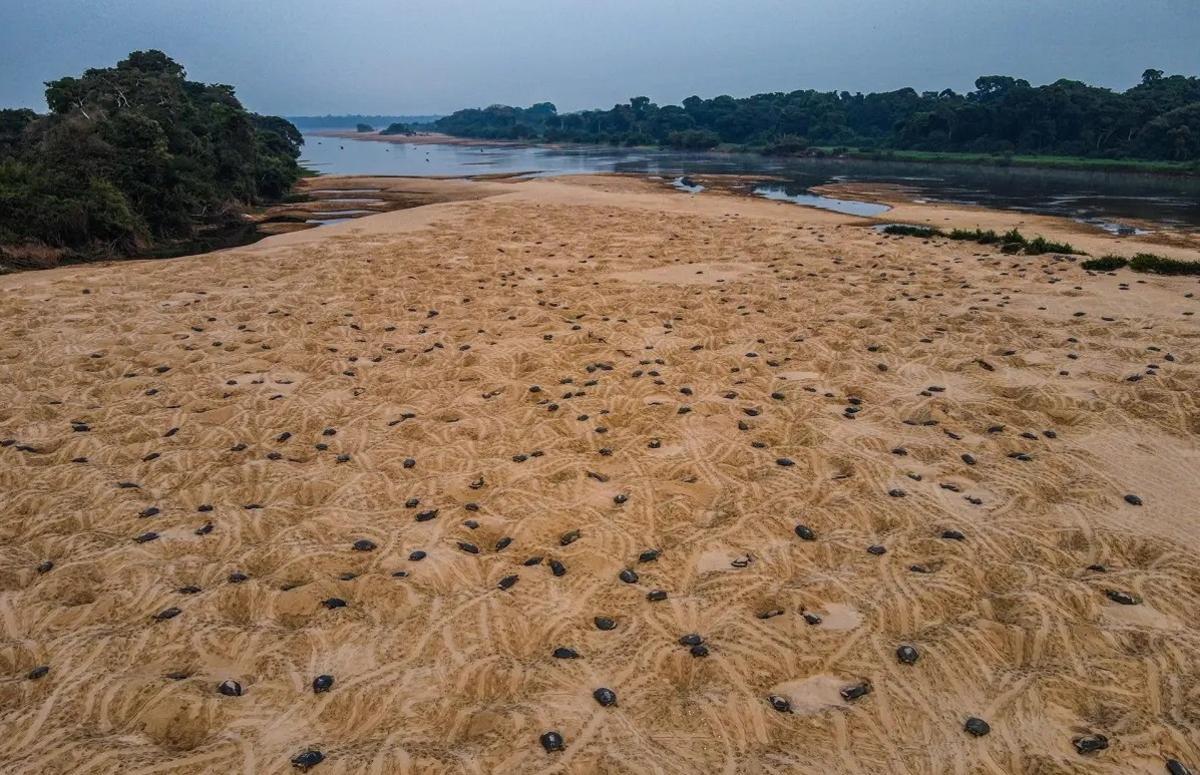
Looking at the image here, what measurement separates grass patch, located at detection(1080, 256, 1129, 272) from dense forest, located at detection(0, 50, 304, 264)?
100 ft

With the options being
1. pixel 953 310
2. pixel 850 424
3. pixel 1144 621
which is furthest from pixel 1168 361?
pixel 1144 621

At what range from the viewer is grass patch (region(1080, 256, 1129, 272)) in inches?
667

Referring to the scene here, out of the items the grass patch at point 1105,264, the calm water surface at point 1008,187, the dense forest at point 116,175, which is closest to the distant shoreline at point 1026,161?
the calm water surface at point 1008,187

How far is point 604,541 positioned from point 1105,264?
18064mm

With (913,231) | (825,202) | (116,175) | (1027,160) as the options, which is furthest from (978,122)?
(116,175)

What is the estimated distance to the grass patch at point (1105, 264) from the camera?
1694cm

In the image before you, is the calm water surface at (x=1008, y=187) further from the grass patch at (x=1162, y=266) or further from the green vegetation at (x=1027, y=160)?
the grass patch at (x=1162, y=266)

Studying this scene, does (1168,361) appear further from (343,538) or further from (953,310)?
(343,538)

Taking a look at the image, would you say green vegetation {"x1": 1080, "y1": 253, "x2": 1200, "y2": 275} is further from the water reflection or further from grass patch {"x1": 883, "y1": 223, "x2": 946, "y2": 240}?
the water reflection

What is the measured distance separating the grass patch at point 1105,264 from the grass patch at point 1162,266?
28cm

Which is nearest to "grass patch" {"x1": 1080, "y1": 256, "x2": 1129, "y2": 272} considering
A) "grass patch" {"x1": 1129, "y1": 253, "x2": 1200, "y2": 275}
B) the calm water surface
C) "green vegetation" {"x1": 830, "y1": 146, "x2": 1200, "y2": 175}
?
"grass patch" {"x1": 1129, "y1": 253, "x2": 1200, "y2": 275}

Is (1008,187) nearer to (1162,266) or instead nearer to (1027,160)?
(1027,160)

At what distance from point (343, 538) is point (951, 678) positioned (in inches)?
219

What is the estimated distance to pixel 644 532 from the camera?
256 inches
